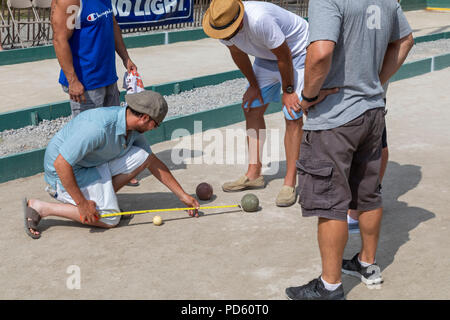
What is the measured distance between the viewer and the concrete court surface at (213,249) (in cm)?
376

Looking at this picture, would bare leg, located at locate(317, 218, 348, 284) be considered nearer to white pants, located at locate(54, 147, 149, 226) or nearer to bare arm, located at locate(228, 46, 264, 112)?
white pants, located at locate(54, 147, 149, 226)

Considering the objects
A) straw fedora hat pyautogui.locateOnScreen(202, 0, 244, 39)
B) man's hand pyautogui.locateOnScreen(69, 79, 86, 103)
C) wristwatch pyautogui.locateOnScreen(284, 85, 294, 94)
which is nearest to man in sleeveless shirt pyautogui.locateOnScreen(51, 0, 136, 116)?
man's hand pyautogui.locateOnScreen(69, 79, 86, 103)

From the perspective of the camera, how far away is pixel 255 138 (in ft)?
18.1

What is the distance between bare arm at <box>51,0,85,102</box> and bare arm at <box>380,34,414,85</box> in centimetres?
252

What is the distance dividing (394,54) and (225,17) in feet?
4.92

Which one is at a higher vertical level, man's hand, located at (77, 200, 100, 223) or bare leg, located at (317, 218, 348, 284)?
bare leg, located at (317, 218, 348, 284)

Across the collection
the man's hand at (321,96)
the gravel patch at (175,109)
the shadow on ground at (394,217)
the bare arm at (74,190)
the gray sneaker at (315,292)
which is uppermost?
the man's hand at (321,96)

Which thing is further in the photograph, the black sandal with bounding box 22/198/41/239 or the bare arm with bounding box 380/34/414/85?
the black sandal with bounding box 22/198/41/239

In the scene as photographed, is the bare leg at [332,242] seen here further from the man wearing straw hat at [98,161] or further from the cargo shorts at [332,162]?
the man wearing straw hat at [98,161]

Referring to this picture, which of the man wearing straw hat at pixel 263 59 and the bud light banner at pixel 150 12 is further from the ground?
the man wearing straw hat at pixel 263 59

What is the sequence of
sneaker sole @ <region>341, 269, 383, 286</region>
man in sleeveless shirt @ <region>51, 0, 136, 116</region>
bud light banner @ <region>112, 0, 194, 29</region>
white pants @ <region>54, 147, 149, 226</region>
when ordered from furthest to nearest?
bud light banner @ <region>112, 0, 194, 29</region>
man in sleeveless shirt @ <region>51, 0, 136, 116</region>
white pants @ <region>54, 147, 149, 226</region>
sneaker sole @ <region>341, 269, 383, 286</region>

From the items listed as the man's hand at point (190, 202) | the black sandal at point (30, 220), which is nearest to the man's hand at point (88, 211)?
the black sandal at point (30, 220)

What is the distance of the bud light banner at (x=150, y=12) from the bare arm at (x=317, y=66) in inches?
410

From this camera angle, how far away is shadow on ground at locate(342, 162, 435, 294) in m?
4.17
